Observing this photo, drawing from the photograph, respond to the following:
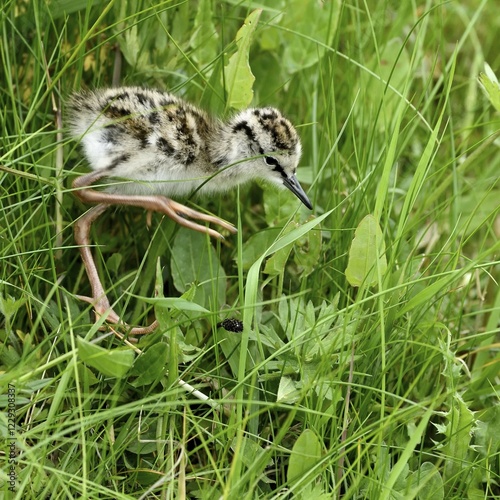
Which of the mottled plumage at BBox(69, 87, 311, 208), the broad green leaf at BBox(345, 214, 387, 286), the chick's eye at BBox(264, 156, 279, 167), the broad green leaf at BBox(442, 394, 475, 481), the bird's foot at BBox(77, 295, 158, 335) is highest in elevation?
the mottled plumage at BBox(69, 87, 311, 208)

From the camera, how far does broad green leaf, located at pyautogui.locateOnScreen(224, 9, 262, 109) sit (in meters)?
2.90

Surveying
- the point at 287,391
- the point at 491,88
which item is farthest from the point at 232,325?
the point at 491,88

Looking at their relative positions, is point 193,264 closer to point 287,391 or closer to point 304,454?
point 287,391

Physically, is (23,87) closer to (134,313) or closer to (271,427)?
(134,313)

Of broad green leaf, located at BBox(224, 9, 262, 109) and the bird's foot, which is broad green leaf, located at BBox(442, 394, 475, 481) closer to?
the bird's foot

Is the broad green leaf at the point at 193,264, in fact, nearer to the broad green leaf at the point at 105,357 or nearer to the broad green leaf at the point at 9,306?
the broad green leaf at the point at 9,306

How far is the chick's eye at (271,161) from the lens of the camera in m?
2.99

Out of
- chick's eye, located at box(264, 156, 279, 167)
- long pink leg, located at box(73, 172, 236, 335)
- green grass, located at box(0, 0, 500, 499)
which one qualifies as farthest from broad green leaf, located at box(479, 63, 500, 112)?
long pink leg, located at box(73, 172, 236, 335)

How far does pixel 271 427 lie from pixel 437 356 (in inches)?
25.0

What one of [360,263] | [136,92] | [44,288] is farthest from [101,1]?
[360,263]

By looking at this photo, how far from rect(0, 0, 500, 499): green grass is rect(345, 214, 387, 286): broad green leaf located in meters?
0.04

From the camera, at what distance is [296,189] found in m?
3.01

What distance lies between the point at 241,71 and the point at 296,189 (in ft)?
1.52

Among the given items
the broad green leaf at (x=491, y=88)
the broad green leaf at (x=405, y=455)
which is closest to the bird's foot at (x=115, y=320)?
the broad green leaf at (x=405, y=455)
